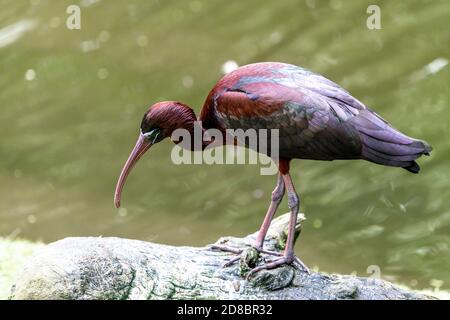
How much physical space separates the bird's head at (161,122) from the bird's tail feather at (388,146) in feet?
3.58

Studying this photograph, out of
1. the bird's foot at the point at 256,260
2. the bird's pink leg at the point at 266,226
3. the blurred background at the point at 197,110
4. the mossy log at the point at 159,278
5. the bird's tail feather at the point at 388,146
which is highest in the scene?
the blurred background at the point at 197,110

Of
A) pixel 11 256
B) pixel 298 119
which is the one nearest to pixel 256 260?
pixel 298 119

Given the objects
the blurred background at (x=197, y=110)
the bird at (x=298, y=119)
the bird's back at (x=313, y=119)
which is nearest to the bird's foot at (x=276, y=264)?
the bird at (x=298, y=119)

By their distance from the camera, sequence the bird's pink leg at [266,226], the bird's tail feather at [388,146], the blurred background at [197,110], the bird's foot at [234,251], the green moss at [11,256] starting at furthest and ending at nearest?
the blurred background at [197,110]
the green moss at [11,256]
the bird's pink leg at [266,226]
the bird's foot at [234,251]
the bird's tail feather at [388,146]

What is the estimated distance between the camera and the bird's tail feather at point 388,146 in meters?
4.92

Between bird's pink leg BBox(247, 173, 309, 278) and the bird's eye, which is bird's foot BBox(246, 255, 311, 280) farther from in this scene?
the bird's eye

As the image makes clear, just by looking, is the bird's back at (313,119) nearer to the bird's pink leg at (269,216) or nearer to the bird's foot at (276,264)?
the bird's pink leg at (269,216)

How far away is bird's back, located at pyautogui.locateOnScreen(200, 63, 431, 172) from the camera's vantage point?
16.2 feet

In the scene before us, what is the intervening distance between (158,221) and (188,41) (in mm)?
2564

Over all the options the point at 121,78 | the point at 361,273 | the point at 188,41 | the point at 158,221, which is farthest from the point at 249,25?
the point at 361,273

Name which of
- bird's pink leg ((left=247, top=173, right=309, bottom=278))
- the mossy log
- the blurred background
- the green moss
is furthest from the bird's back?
the blurred background

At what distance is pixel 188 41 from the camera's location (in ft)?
34.5

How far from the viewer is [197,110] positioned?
394 inches
